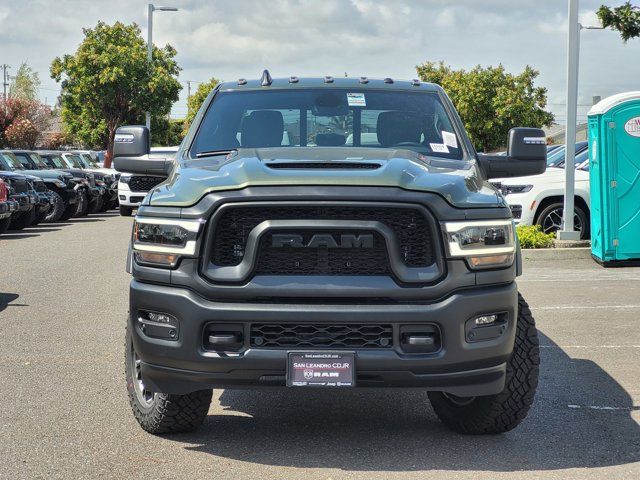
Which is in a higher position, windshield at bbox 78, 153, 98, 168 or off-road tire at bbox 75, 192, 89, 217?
windshield at bbox 78, 153, 98, 168

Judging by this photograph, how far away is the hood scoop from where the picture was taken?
17.7 feet

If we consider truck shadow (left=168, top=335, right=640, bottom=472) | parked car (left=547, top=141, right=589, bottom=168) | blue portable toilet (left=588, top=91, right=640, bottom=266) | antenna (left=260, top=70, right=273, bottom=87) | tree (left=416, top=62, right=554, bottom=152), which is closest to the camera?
truck shadow (left=168, top=335, right=640, bottom=472)

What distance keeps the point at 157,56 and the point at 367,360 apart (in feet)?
149

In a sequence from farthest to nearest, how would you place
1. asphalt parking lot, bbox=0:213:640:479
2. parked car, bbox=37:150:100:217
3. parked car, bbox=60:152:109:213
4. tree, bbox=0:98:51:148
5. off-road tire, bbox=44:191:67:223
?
1. tree, bbox=0:98:51:148
2. parked car, bbox=60:152:109:213
3. parked car, bbox=37:150:100:217
4. off-road tire, bbox=44:191:67:223
5. asphalt parking lot, bbox=0:213:640:479

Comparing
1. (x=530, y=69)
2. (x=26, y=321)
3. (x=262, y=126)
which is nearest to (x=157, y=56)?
(x=530, y=69)

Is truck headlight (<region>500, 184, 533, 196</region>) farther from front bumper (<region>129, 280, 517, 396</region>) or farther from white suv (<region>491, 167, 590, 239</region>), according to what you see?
front bumper (<region>129, 280, 517, 396</region>)

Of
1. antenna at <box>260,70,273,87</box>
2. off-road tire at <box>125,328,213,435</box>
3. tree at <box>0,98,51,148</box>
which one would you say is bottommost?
off-road tire at <box>125,328,213,435</box>

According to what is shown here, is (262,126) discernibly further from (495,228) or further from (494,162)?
(495,228)

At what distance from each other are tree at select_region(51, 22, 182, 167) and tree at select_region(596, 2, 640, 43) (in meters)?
29.5

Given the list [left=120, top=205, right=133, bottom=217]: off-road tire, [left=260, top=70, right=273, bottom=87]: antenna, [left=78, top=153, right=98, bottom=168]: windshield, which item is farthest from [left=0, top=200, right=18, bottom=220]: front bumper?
[left=260, top=70, right=273, bottom=87]: antenna

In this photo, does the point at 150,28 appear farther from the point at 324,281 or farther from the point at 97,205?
the point at 324,281

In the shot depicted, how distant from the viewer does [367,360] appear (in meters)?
4.98

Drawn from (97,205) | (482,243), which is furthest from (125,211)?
(482,243)

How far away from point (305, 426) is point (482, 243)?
1609 mm
